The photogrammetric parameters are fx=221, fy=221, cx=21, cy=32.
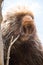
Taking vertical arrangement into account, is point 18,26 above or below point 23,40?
above

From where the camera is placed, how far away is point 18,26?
2.86 meters

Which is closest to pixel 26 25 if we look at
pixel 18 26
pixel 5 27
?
pixel 18 26

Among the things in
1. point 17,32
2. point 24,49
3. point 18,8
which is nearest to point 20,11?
point 18,8

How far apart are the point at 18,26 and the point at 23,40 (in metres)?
0.21

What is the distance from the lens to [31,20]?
287 centimetres

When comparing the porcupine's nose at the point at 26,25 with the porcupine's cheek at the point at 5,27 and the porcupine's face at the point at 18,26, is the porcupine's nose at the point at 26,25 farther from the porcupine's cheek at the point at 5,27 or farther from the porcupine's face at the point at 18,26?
the porcupine's cheek at the point at 5,27

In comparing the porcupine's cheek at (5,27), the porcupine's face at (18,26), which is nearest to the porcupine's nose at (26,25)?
the porcupine's face at (18,26)

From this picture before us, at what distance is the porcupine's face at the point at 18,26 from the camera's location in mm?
2776

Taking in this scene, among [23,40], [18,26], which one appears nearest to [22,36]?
[23,40]

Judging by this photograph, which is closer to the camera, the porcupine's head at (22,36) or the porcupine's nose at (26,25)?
the porcupine's head at (22,36)

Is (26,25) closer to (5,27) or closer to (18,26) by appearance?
(18,26)

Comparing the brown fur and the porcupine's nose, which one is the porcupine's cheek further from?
the porcupine's nose

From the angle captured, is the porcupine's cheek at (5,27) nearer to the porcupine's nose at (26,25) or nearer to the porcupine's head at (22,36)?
the porcupine's head at (22,36)

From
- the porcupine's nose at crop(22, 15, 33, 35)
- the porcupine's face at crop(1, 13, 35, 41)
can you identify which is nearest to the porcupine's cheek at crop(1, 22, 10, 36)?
the porcupine's face at crop(1, 13, 35, 41)
